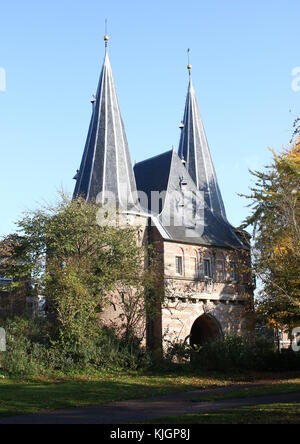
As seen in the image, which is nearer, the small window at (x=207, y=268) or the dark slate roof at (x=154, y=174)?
the small window at (x=207, y=268)

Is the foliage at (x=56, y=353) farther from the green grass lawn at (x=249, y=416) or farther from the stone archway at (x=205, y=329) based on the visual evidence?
the green grass lawn at (x=249, y=416)

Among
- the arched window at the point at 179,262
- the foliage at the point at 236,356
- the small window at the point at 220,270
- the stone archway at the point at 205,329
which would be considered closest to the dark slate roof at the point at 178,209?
the arched window at the point at 179,262

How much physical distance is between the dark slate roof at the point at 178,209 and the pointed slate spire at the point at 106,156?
8.79ft

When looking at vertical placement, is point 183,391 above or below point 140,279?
below

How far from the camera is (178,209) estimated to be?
3509 cm

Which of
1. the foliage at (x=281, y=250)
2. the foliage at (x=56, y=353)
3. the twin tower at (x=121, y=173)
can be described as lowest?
the foliage at (x=56, y=353)

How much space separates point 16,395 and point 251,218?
66.9ft

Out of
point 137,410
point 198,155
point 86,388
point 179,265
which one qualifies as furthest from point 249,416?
point 198,155

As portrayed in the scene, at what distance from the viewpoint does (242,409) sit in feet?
37.8

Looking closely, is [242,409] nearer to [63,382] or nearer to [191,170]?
[63,382]

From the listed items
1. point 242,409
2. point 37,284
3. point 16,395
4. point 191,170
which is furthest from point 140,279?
point 191,170

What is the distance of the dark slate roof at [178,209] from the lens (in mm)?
33625
